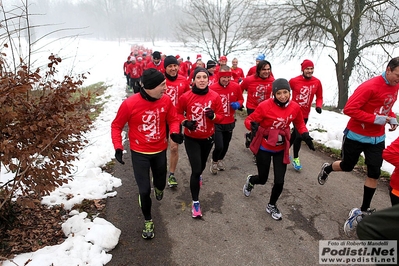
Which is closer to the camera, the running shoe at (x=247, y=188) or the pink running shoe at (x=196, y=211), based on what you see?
the pink running shoe at (x=196, y=211)

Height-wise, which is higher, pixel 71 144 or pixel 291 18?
pixel 291 18

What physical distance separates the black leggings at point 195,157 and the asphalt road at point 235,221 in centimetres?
41

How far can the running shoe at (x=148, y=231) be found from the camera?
354cm

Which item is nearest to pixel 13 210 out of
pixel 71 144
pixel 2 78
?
pixel 71 144

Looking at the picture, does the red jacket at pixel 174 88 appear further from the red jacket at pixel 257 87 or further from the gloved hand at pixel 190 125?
the gloved hand at pixel 190 125

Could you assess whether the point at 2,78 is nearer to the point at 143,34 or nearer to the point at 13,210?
the point at 13,210

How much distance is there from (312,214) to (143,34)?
8863cm

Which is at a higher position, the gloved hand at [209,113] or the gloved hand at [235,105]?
the gloved hand at [209,113]

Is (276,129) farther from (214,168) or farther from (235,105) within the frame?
(214,168)

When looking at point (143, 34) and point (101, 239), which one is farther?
point (143, 34)

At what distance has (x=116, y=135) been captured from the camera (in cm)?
339

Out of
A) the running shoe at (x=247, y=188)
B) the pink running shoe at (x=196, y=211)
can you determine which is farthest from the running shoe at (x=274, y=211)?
the pink running shoe at (x=196, y=211)

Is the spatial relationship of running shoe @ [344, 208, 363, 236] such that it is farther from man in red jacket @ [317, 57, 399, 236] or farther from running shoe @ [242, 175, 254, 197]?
running shoe @ [242, 175, 254, 197]

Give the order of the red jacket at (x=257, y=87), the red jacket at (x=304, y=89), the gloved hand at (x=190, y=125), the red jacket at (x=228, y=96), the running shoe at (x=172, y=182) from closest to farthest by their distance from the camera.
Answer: the gloved hand at (x=190, y=125)
the running shoe at (x=172, y=182)
the red jacket at (x=228, y=96)
the red jacket at (x=304, y=89)
the red jacket at (x=257, y=87)
